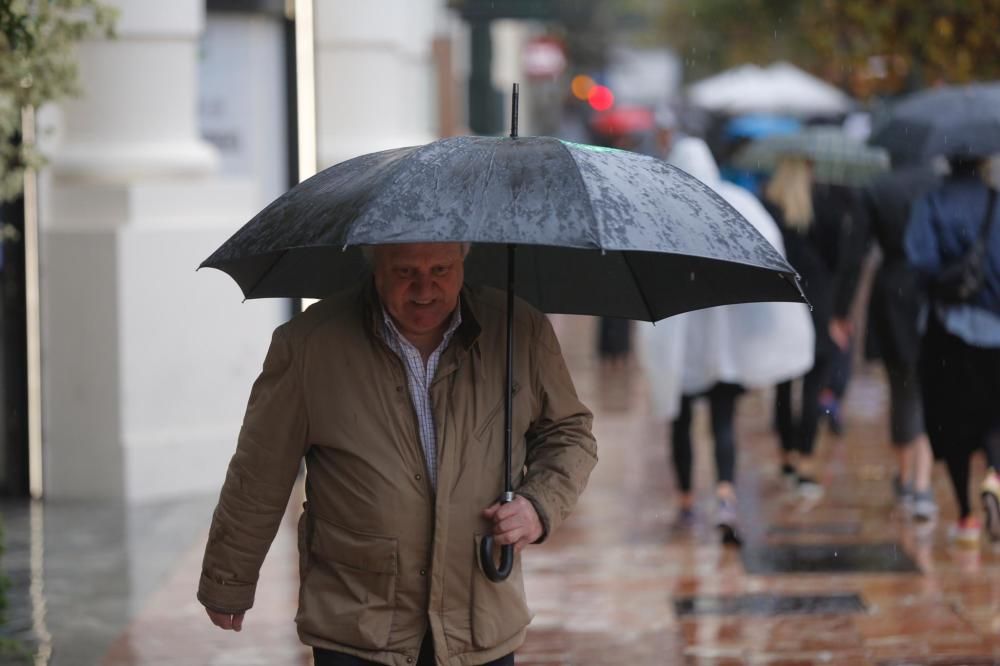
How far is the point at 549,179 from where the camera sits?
3.56m

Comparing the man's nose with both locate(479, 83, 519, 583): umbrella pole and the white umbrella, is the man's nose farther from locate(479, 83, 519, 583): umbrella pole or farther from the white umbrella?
the white umbrella

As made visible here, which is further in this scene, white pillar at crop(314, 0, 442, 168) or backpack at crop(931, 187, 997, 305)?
white pillar at crop(314, 0, 442, 168)

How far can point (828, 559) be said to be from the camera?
7984 mm

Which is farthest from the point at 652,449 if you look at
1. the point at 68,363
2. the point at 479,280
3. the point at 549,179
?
the point at 549,179

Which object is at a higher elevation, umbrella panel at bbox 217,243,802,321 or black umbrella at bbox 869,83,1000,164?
black umbrella at bbox 869,83,1000,164

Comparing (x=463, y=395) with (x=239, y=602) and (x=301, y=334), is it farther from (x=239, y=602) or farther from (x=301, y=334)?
(x=239, y=602)

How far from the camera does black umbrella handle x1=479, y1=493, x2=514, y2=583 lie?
3.70 m

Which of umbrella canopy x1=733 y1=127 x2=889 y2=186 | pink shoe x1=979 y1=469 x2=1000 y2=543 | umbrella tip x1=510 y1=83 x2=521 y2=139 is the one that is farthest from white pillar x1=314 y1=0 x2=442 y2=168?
umbrella tip x1=510 y1=83 x2=521 y2=139

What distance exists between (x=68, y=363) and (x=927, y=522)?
4716 millimetres

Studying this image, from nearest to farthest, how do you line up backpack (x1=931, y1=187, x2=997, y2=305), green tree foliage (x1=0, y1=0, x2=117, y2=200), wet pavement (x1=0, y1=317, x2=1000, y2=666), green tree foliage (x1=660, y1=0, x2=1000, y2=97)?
green tree foliage (x1=0, y1=0, x2=117, y2=200), wet pavement (x1=0, y1=317, x2=1000, y2=666), backpack (x1=931, y1=187, x2=997, y2=305), green tree foliage (x1=660, y1=0, x2=1000, y2=97)

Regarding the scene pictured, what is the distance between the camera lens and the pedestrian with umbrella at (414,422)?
11.9ft

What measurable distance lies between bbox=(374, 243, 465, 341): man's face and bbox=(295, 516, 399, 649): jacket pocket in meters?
0.48

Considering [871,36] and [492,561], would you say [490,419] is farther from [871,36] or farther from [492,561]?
[871,36]

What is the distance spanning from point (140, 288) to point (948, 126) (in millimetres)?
4394
